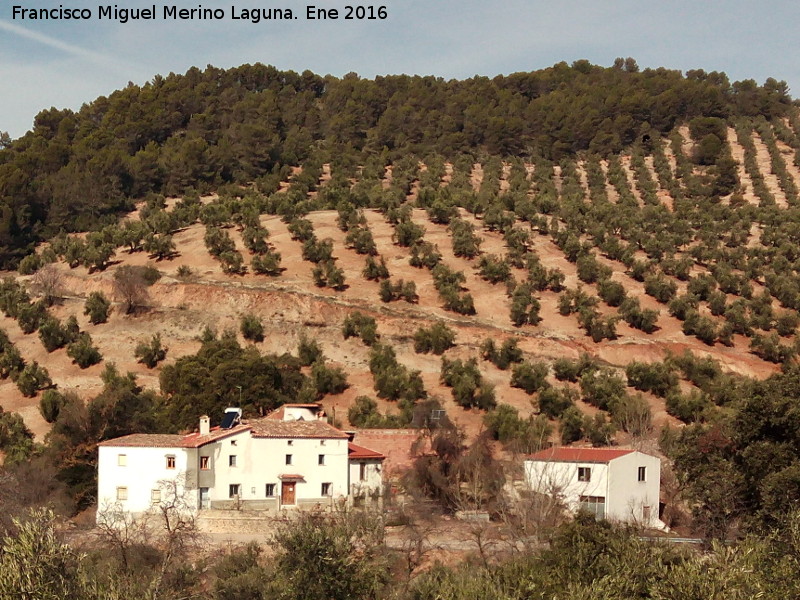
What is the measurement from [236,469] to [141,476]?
370cm

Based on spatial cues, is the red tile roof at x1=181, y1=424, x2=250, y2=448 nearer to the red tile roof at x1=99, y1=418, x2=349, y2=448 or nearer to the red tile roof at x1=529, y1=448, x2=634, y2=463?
the red tile roof at x1=99, y1=418, x2=349, y2=448

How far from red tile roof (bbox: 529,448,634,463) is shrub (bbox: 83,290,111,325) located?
3626cm

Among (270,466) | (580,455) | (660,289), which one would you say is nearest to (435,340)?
(660,289)

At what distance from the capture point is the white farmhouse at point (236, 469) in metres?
42.2

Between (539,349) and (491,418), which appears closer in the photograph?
(491,418)

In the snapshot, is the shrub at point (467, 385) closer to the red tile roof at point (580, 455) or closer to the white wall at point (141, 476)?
the red tile roof at point (580, 455)

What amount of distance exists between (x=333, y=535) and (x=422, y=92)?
4275 inches

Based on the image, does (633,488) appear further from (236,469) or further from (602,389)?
(602,389)

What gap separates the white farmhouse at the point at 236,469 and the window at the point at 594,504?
27.6 feet

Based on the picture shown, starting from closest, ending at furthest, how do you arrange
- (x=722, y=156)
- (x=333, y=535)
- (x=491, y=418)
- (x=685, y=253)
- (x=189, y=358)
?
(x=333, y=535), (x=491, y=418), (x=189, y=358), (x=685, y=253), (x=722, y=156)

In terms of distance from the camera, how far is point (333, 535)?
27.9 metres

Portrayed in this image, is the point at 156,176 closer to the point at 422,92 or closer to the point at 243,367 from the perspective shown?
the point at 422,92

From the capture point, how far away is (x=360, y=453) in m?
45.9

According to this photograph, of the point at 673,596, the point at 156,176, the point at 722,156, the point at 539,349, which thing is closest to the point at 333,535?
the point at 673,596
